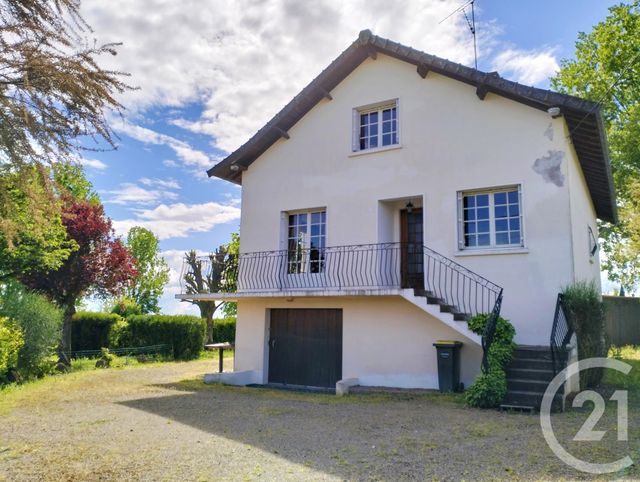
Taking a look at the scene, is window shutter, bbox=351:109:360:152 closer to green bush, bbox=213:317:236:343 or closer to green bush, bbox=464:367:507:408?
green bush, bbox=464:367:507:408

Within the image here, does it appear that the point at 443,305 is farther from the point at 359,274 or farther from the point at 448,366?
the point at 359,274

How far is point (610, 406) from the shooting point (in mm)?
9016

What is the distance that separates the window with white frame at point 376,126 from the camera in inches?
511

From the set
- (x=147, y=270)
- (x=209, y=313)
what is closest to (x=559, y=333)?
(x=209, y=313)

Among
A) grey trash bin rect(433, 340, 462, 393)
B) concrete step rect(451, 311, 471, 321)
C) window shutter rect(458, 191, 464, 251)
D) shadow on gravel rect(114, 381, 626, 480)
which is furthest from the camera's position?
window shutter rect(458, 191, 464, 251)

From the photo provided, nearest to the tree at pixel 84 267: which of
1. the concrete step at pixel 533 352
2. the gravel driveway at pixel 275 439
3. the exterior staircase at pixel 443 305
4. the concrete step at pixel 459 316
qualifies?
the gravel driveway at pixel 275 439

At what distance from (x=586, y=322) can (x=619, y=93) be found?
17.1 m

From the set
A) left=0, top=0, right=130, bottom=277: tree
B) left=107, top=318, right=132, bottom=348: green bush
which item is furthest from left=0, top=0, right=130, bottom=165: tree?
left=107, top=318, right=132, bottom=348: green bush

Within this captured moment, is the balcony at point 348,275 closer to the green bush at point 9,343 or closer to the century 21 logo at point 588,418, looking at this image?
the century 21 logo at point 588,418

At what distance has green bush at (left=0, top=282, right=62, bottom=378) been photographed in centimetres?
1270

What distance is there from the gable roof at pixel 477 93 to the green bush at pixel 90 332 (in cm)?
1022

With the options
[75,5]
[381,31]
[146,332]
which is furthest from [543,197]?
[146,332]

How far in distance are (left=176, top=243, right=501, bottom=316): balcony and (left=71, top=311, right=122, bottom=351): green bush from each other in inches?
352

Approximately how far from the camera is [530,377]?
9203 mm
